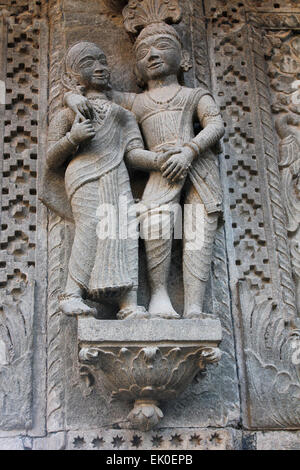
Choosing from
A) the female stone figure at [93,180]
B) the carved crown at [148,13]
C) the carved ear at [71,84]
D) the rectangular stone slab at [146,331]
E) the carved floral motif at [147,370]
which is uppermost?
the carved crown at [148,13]

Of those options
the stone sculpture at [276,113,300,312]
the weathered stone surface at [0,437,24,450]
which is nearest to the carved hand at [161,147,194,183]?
the stone sculpture at [276,113,300,312]

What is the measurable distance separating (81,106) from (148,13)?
83 cm

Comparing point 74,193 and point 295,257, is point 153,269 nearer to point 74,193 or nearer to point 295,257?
point 74,193

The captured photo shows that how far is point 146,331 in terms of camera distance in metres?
3.79

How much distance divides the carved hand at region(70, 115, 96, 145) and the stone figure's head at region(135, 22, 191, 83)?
0.58 meters

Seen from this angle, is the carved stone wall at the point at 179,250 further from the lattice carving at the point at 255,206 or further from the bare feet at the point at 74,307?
the bare feet at the point at 74,307

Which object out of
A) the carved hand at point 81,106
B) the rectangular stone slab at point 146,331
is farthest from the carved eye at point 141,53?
the rectangular stone slab at point 146,331

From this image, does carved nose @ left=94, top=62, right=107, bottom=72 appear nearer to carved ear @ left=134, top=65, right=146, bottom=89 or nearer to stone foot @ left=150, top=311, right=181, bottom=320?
carved ear @ left=134, top=65, right=146, bottom=89

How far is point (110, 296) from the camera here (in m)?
3.93

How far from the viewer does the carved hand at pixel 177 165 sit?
13.6 feet

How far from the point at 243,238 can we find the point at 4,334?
134 cm

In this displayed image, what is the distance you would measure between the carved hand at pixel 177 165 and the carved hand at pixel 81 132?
39 cm

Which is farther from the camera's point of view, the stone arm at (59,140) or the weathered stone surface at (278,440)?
the stone arm at (59,140)

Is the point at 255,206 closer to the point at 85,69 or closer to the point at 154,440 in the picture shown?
the point at 85,69
